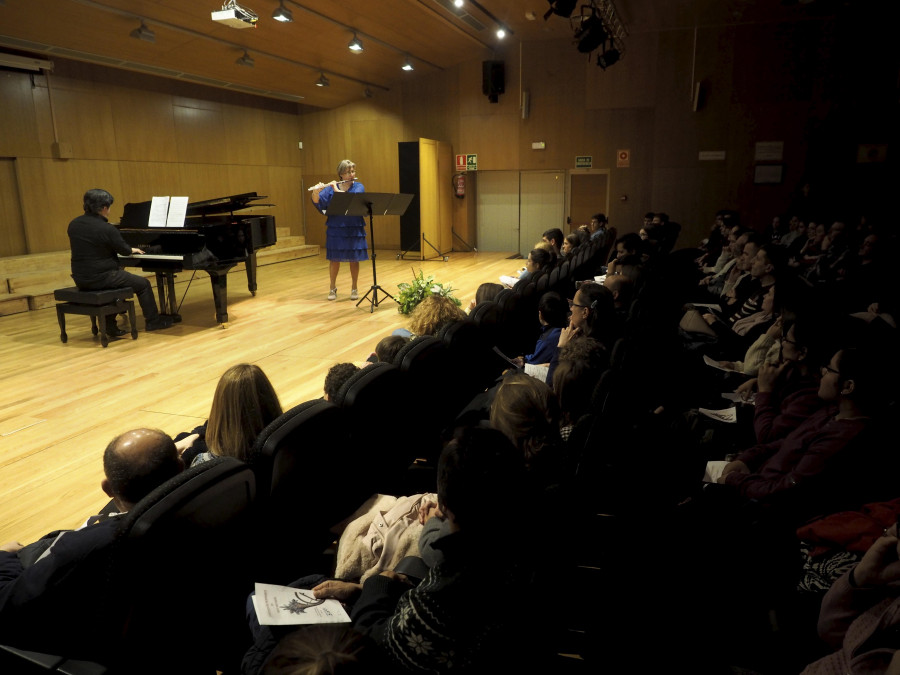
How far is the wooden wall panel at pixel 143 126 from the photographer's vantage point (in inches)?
368

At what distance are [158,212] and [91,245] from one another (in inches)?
40.9

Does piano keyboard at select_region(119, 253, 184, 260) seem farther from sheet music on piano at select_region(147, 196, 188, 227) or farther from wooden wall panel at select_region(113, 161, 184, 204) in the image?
wooden wall panel at select_region(113, 161, 184, 204)

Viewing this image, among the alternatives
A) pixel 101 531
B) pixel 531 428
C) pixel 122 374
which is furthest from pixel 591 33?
pixel 101 531

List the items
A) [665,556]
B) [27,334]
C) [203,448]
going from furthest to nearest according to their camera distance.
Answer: [27,334]
[203,448]
[665,556]

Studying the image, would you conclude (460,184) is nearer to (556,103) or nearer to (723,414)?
(556,103)

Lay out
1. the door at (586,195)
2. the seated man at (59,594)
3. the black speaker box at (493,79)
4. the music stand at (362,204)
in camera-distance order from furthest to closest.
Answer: the door at (586,195) < the black speaker box at (493,79) < the music stand at (362,204) < the seated man at (59,594)

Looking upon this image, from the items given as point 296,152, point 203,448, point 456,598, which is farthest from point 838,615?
point 296,152

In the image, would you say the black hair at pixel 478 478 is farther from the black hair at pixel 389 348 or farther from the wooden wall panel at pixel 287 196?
the wooden wall panel at pixel 287 196

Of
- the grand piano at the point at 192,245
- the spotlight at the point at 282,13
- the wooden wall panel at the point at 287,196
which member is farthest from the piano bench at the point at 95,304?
the wooden wall panel at the point at 287,196

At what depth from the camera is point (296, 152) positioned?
13.2m

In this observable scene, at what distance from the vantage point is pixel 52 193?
8484mm

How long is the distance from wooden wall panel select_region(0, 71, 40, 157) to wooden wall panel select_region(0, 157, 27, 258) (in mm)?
201

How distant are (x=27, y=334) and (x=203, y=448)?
4.83 m

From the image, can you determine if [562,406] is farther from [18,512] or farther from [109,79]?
[109,79]
